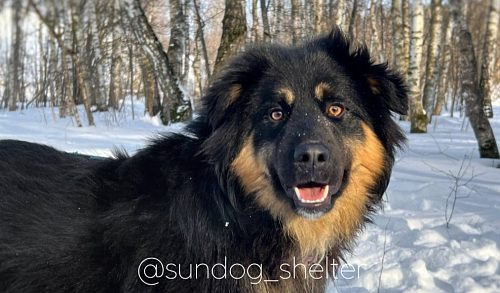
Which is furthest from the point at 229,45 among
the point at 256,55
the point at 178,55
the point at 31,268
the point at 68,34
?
the point at 68,34

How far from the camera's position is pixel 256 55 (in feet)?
9.50

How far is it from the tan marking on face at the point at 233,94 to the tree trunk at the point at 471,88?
226 inches

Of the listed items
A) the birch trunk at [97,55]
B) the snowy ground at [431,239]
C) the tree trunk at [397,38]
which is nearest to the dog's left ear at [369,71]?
the snowy ground at [431,239]

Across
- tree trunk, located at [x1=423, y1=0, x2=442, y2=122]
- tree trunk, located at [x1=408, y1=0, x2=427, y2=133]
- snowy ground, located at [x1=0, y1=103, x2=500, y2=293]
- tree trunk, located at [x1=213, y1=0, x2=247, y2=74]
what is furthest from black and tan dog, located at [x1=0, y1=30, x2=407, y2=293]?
tree trunk, located at [x1=423, y1=0, x2=442, y2=122]

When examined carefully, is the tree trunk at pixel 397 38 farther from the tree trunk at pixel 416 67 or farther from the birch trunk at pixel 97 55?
the birch trunk at pixel 97 55

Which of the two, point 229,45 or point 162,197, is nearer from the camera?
point 162,197

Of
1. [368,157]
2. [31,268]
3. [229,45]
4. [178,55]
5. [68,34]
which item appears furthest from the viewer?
[68,34]

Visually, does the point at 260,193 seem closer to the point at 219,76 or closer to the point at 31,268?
the point at 219,76

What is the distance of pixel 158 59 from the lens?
13180mm

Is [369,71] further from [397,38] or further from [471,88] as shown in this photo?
[397,38]

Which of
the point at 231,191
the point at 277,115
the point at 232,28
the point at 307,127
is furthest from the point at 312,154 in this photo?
the point at 232,28

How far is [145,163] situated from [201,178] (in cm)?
40

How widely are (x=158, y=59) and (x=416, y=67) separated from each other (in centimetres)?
761

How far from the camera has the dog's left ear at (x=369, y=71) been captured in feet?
9.27
